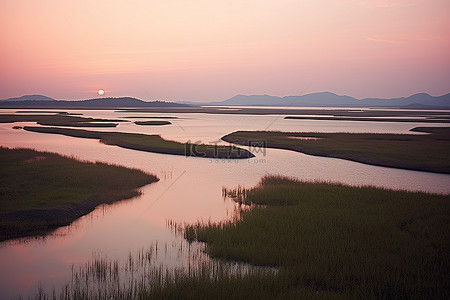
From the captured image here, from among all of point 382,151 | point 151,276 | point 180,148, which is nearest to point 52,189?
point 151,276

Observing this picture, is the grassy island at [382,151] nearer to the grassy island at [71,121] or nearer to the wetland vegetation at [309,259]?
the wetland vegetation at [309,259]

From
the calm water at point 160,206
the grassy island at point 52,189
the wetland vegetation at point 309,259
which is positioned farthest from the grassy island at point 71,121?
the wetland vegetation at point 309,259

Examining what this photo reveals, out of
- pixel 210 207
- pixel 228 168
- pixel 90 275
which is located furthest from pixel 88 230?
pixel 228 168

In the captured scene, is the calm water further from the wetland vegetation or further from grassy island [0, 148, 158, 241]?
the wetland vegetation

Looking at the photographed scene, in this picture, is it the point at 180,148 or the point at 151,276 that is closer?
the point at 151,276

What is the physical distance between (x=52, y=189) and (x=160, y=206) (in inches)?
251

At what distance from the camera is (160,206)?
64.9ft

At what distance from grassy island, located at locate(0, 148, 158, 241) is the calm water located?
2.75 feet

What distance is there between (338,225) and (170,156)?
2459 centimetres

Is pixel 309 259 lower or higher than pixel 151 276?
higher

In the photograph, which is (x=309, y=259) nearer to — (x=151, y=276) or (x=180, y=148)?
(x=151, y=276)

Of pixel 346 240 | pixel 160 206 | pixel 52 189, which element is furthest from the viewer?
pixel 52 189

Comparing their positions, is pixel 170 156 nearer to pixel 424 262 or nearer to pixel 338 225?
pixel 338 225

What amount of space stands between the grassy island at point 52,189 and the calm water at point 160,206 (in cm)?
84
